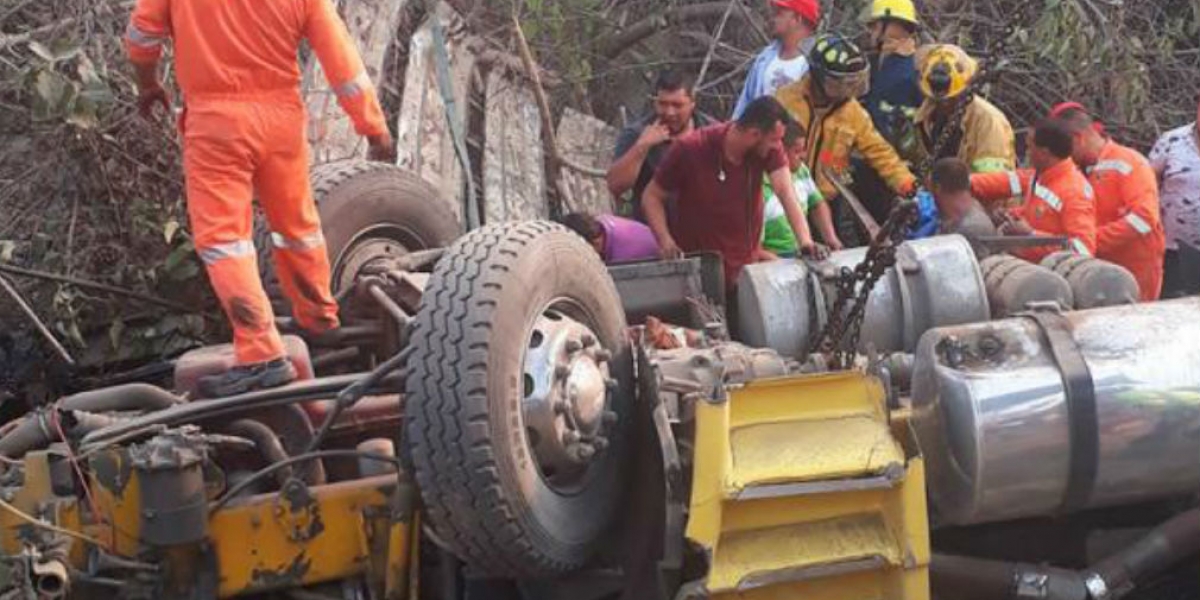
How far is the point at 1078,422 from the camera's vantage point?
150 inches

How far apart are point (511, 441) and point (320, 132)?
3.77 meters

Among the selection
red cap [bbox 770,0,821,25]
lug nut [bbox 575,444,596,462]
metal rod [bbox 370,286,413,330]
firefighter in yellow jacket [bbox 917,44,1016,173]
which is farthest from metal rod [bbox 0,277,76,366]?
firefighter in yellow jacket [bbox 917,44,1016,173]

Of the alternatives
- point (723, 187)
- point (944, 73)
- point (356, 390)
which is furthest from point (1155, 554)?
point (944, 73)

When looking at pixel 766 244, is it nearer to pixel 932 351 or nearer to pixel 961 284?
pixel 961 284

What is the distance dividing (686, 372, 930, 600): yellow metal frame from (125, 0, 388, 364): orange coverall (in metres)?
1.56

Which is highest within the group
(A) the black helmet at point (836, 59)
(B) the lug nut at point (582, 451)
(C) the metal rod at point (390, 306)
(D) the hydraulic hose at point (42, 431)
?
(A) the black helmet at point (836, 59)

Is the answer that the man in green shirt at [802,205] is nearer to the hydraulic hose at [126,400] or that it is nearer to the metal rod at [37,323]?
the metal rod at [37,323]

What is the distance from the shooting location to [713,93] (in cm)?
898

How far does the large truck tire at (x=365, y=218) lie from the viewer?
5074mm

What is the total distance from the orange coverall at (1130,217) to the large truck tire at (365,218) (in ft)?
9.42

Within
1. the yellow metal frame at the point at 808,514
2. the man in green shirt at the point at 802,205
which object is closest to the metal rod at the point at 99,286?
the man in green shirt at the point at 802,205

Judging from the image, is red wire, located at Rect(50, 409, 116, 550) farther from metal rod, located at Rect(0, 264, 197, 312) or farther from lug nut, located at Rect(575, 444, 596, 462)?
metal rod, located at Rect(0, 264, 197, 312)

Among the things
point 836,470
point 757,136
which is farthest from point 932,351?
point 757,136

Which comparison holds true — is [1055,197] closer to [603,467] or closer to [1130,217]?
[1130,217]
